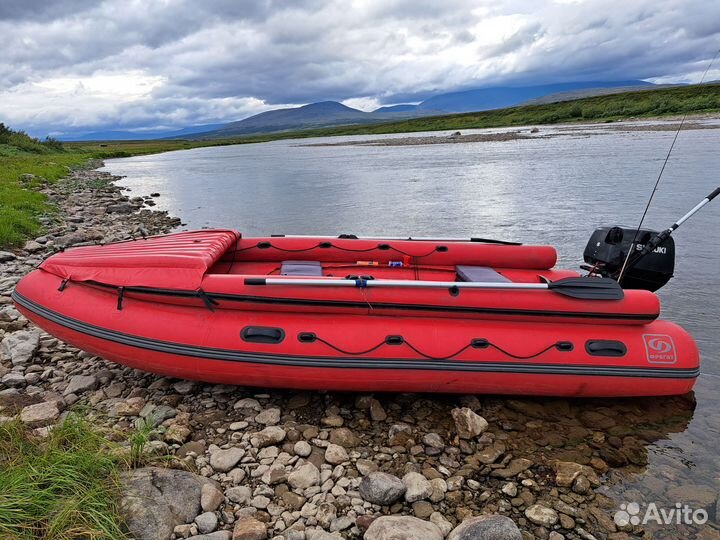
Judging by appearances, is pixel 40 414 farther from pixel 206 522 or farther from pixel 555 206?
pixel 555 206

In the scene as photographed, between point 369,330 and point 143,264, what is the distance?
2322 millimetres

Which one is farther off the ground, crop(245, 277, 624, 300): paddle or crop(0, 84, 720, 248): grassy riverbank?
crop(0, 84, 720, 248): grassy riverbank

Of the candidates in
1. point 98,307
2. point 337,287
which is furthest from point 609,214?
point 98,307

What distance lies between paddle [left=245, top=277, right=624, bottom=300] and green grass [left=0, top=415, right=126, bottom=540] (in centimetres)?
189

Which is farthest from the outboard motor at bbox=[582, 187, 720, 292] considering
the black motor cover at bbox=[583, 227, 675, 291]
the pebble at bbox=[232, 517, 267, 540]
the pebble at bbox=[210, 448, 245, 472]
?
the pebble at bbox=[232, 517, 267, 540]

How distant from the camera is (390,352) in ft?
14.1

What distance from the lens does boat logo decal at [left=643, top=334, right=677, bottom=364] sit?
4.35 meters

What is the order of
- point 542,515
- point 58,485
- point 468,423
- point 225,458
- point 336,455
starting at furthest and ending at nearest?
point 468,423
point 336,455
point 225,458
point 542,515
point 58,485

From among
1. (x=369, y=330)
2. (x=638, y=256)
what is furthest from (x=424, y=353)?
(x=638, y=256)

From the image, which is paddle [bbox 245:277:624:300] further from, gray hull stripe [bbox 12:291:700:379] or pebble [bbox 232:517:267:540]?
pebble [bbox 232:517:267:540]

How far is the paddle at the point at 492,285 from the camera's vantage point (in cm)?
439

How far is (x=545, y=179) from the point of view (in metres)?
18.9

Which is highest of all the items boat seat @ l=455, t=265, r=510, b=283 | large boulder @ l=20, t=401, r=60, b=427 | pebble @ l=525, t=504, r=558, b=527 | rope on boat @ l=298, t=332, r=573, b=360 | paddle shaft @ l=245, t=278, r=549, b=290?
paddle shaft @ l=245, t=278, r=549, b=290

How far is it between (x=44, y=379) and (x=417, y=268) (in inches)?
172
